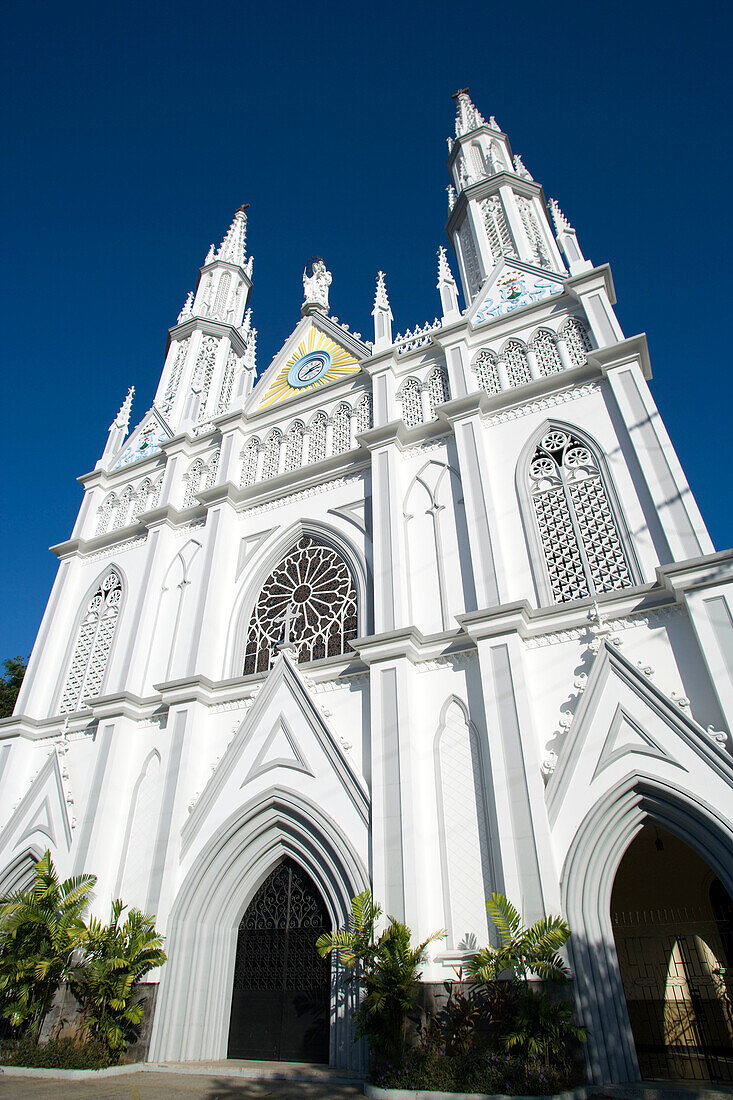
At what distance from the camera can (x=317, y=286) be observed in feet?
62.7

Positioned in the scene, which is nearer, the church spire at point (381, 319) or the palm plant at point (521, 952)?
the palm plant at point (521, 952)

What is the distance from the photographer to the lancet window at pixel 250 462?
14914 millimetres

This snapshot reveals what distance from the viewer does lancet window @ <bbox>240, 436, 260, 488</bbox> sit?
587 inches

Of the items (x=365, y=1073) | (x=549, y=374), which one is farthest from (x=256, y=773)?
(x=549, y=374)

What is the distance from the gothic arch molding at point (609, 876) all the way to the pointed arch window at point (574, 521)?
2.93 meters

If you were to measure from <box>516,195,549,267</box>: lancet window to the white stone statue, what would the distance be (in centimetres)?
555

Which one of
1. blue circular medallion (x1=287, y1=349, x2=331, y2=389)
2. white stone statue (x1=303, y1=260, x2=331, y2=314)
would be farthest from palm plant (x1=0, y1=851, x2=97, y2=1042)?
white stone statue (x1=303, y1=260, x2=331, y2=314)

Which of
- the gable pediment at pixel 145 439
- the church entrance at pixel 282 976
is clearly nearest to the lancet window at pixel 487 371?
the gable pediment at pixel 145 439

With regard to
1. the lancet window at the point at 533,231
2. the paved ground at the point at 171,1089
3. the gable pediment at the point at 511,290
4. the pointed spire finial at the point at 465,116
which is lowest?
the paved ground at the point at 171,1089

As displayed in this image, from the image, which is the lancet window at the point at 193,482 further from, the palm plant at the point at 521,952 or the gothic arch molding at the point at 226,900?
the palm plant at the point at 521,952

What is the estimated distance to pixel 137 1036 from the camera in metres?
8.78

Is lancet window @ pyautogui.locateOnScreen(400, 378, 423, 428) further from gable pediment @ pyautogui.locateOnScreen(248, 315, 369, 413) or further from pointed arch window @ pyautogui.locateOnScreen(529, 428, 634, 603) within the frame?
pointed arch window @ pyautogui.locateOnScreen(529, 428, 634, 603)

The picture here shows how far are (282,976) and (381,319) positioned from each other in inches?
494

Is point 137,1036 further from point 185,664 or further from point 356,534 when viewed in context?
point 356,534
